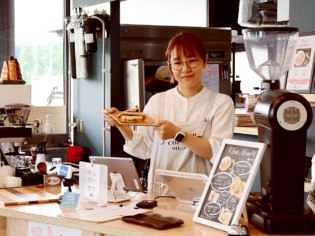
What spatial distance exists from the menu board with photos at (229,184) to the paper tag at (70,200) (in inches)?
27.0

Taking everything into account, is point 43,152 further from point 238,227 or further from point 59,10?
point 59,10

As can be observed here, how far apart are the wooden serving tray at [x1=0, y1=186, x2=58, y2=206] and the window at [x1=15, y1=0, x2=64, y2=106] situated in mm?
3811

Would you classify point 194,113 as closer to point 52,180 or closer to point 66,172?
point 66,172

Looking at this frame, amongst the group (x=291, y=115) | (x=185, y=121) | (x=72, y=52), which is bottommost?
(x=185, y=121)

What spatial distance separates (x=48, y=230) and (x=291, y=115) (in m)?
1.30

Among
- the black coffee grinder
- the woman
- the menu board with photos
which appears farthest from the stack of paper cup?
the black coffee grinder

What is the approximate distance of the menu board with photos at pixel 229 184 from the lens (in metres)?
2.21

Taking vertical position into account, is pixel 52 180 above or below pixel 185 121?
below

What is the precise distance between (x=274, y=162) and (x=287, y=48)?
667 millimetres

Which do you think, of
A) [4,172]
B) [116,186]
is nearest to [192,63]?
[116,186]

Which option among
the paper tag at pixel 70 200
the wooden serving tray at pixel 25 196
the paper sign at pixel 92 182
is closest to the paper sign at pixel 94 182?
the paper sign at pixel 92 182

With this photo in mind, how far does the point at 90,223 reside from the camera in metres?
2.46

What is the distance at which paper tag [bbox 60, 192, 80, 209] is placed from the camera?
2.75 meters

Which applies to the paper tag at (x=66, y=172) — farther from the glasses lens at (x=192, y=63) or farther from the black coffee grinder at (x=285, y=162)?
the black coffee grinder at (x=285, y=162)
